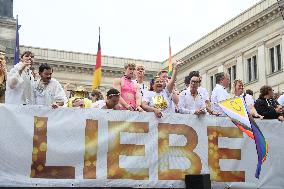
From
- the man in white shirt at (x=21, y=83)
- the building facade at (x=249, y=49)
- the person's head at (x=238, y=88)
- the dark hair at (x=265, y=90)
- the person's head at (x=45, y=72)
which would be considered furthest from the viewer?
the building facade at (x=249, y=49)

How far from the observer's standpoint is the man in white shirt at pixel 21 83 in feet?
22.1

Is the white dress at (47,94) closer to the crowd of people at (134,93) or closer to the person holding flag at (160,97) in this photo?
the crowd of people at (134,93)

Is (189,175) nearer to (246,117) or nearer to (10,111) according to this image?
(246,117)

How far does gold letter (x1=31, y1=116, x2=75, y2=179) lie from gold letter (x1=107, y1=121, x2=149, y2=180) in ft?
1.68

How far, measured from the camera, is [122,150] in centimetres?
666

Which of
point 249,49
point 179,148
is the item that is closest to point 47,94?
point 179,148

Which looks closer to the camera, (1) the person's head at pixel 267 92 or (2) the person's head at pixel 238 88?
(1) the person's head at pixel 267 92

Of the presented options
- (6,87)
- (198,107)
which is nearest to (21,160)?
(6,87)

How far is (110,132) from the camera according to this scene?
21.9 ft

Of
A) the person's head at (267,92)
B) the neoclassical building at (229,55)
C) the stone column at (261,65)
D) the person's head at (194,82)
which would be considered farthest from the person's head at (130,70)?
the stone column at (261,65)

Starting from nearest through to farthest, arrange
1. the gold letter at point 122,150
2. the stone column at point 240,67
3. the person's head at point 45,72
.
→ the gold letter at point 122,150 → the person's head at point 45,72 → the stone column at point 240,67

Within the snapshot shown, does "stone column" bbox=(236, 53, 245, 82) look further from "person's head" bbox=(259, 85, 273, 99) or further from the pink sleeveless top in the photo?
the pink sleeveless top

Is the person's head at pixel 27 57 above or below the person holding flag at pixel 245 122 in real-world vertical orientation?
above

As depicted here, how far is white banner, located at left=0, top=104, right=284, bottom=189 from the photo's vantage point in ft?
20.6
